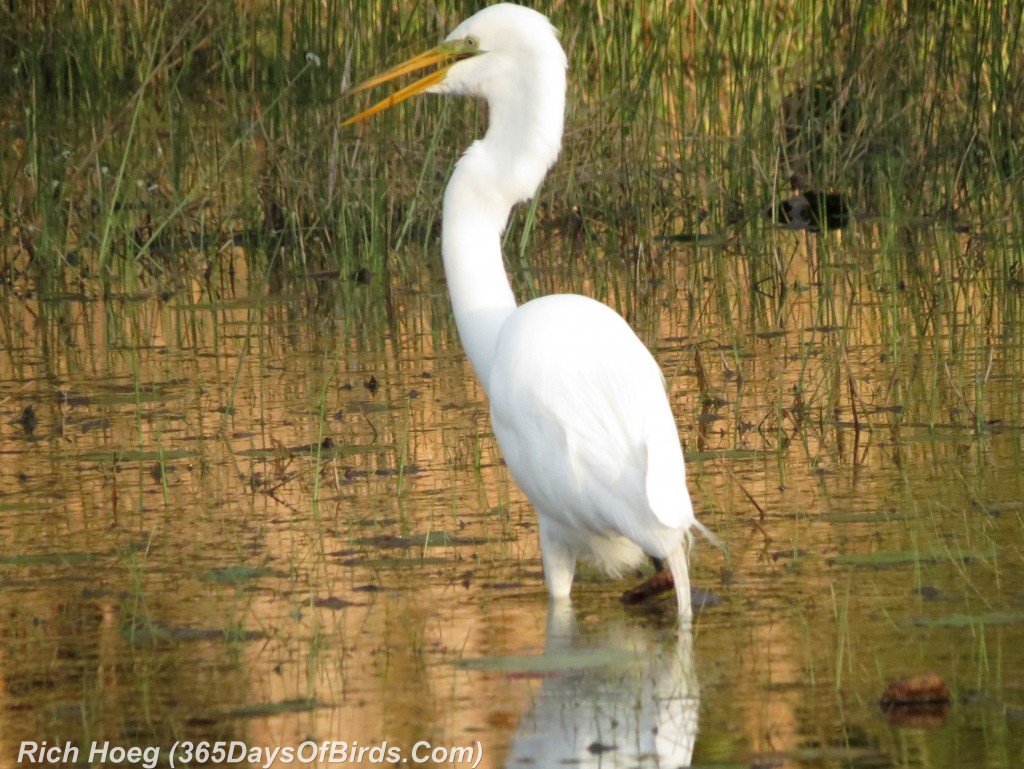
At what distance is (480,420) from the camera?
220 inches

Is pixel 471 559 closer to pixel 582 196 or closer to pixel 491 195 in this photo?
pixel 491 195

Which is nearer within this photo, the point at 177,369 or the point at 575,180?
the point at 177,369

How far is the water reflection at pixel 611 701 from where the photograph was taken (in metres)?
3.00

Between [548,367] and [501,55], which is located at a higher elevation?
[501,55]

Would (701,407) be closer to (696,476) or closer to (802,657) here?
(696,476)

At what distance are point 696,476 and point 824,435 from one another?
1.79 feet

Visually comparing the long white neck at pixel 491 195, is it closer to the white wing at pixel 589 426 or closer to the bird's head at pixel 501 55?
the bird's head at pixel 501 55

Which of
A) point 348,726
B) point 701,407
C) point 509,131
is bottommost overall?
point 348,726

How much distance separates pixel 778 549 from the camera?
4.16 metres

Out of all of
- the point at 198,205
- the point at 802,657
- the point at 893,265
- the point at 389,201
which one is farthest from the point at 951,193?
the point at 802,657

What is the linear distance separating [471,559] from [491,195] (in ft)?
3.40

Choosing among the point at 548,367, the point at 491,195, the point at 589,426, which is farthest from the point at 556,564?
the point at 491,195

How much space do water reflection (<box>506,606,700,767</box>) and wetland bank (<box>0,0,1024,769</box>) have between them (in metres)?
0.01

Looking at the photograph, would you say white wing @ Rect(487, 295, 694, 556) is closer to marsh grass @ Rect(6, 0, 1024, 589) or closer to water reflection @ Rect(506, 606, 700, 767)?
water reflection @ Rect(506, 606, 700, 767)
